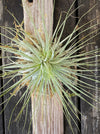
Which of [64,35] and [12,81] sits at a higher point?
[64,35]

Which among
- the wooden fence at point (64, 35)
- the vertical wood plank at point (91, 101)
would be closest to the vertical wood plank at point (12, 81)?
the wooden fence at point (64, 35)

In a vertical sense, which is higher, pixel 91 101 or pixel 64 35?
pixel 64 35

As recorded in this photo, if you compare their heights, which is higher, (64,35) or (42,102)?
(64,35)

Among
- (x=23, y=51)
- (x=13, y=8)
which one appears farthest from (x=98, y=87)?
(x=13, y=8)

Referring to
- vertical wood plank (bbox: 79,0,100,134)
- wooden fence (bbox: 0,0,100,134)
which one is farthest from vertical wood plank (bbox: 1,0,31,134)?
vertical wood plank (bbox: 79,0,100,134)

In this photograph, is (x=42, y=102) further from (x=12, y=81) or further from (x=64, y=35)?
(x=64, y=35)

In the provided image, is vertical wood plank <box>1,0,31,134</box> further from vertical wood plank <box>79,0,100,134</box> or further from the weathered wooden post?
vertical wood plank <box>79,0,100,134</box>

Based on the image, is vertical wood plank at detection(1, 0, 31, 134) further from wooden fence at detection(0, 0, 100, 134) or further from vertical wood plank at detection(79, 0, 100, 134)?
vertical wood plank at detection(79, 0, 100, 134)

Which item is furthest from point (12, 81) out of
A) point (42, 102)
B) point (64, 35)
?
point (64, 35)

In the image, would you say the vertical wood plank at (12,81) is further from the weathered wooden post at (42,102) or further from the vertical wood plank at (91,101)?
the vertical wood plank at (91,101)
